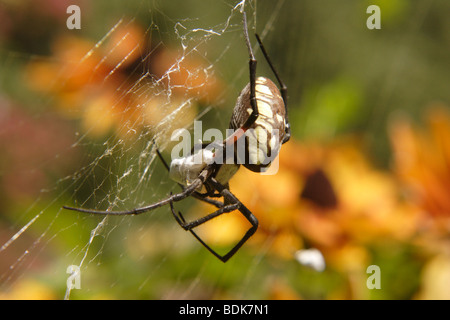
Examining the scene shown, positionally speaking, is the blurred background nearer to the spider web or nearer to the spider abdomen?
the spider web

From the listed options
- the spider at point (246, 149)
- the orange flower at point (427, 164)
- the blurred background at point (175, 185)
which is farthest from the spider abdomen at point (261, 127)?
the orange flower at point (427, 164)

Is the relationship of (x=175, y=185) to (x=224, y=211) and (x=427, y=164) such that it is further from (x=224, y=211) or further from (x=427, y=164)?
(x=427, y=164)

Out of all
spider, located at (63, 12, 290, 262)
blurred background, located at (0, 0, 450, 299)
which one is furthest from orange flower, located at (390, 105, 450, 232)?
spider, located at (63, 12, 290, 262)

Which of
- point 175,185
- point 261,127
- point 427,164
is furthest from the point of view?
point 175,185

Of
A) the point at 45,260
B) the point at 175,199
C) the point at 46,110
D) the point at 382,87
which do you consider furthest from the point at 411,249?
the point at 382,87

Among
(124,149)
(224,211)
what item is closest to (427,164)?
(224,211)

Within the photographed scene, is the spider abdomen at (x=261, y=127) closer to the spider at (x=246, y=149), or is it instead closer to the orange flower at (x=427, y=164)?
the spider at (x=246, y=149)
